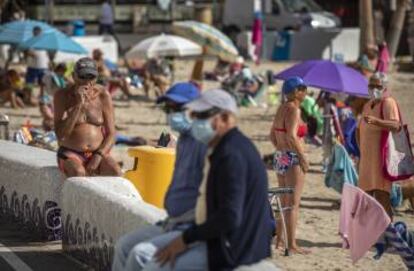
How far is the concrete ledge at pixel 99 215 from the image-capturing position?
7688 mm

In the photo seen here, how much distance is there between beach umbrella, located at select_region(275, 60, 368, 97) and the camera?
1408 cm

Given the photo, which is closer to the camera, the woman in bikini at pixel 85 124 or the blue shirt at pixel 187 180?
the blue shirt at pixel 187 180

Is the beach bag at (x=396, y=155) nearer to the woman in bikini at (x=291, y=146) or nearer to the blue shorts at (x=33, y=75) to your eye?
the woman in bikini at (x=291, y=146)

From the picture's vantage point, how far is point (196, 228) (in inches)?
230

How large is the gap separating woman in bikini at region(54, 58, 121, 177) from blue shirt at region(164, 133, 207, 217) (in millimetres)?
3362

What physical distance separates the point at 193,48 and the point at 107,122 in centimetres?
1824

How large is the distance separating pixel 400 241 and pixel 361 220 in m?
0.30

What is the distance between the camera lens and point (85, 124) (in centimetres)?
993

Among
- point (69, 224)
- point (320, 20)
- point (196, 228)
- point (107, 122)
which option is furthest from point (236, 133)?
point (320, 20)

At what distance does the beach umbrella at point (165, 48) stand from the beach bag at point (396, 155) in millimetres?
16992

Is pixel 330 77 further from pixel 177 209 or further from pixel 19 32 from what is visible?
pixel 19 32

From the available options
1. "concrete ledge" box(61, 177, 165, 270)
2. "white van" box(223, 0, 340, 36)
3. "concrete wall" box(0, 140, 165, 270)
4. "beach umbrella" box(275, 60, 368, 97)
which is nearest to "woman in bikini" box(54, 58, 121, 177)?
"concrete wall" box(0, 140, 165, 270)

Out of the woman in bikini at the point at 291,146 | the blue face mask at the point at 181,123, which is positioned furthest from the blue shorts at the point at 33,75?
the blue face mask at the point at 181,123

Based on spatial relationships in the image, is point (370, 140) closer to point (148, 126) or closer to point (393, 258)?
point (393, 258)
